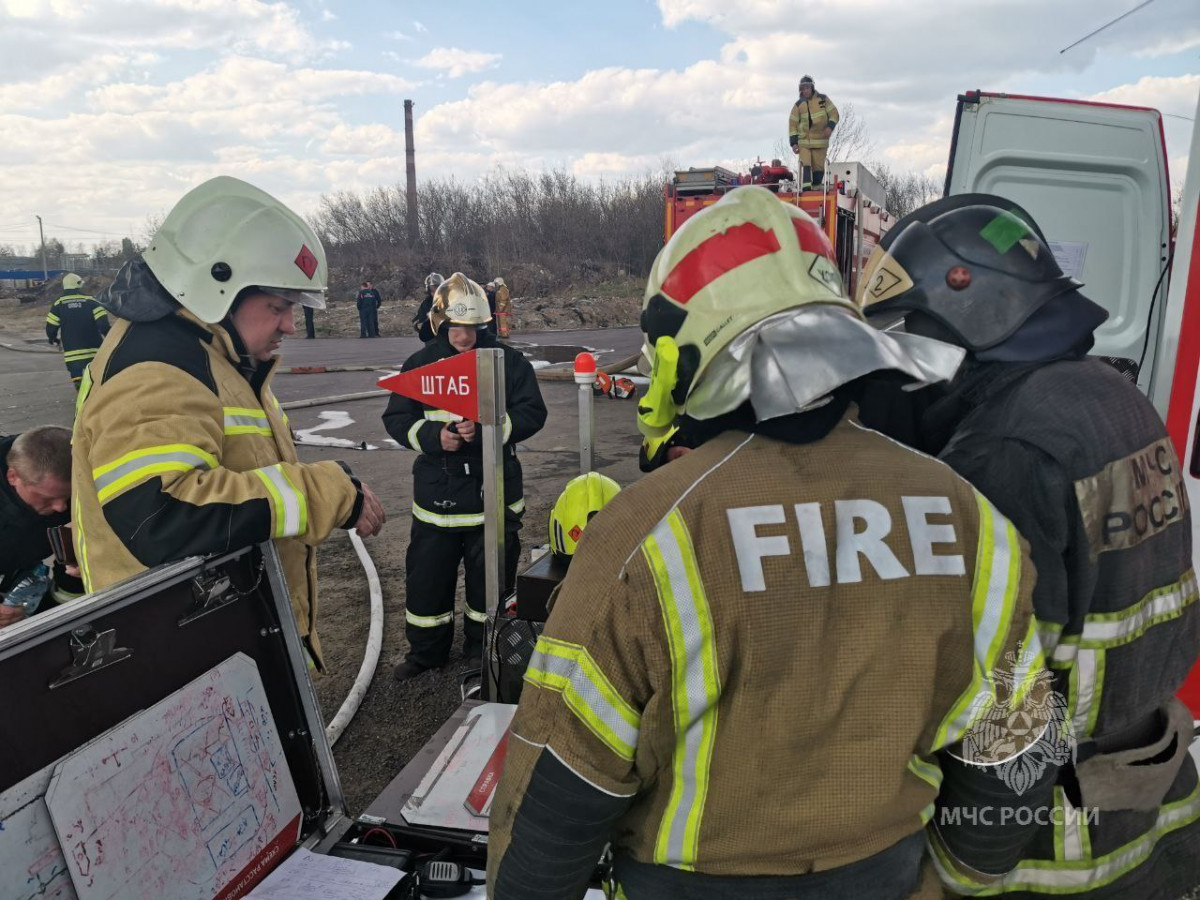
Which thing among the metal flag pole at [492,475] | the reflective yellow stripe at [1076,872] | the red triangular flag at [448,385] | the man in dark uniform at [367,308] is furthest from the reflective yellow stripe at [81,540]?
the man in dark uniform at [367,308]

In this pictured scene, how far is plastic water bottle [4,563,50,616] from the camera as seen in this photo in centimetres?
326

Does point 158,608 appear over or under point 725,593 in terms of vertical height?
under

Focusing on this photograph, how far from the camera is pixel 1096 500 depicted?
1.48m

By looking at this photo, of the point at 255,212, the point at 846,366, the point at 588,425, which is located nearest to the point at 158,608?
the point at 255,212

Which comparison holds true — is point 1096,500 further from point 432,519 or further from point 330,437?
point 330,437

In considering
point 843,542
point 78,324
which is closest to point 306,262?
point 843,542

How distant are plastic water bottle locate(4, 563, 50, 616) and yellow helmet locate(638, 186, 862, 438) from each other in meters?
3.20

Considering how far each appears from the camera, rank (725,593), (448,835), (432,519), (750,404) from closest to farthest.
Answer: (725,593), (750,404), (448,835), (432,519)

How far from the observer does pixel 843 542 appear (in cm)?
109

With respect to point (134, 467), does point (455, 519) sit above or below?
below

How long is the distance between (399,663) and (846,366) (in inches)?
143

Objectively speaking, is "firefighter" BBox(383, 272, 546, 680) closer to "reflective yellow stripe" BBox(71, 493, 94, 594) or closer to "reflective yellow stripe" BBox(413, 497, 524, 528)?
"reflective yellow stripe" BBox(413, 497, 524, 528)

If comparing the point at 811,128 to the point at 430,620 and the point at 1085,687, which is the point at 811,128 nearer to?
the point at 430,620

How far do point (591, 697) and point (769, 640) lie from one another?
26 cm
